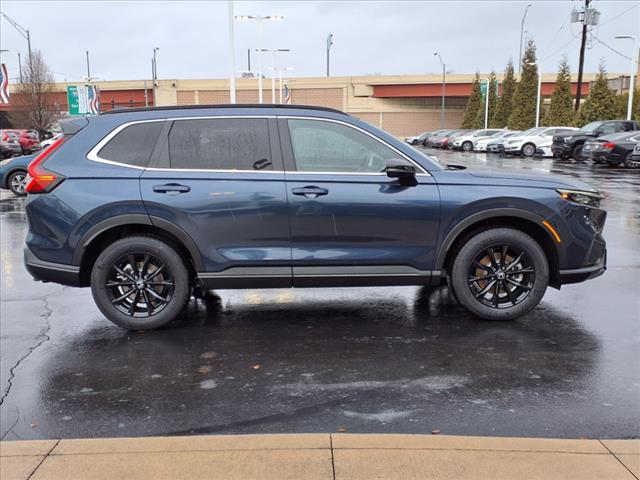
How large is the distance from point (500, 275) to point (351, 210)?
1469 millimetres

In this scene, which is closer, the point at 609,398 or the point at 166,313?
the point at 609,398

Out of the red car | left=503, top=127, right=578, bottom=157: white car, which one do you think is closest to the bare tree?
the red car

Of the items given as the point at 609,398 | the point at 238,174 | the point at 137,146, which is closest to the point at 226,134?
the point at 238,174

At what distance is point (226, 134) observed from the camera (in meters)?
5.43

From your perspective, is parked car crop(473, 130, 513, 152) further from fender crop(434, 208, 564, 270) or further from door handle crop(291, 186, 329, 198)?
door handle crop(291, 186, 329, 198)

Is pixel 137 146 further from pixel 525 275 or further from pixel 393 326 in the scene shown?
pixel 525 275

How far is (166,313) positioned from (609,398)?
3526mm

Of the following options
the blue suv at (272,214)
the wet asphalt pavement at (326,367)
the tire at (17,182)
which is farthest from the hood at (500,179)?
the tire at (17,182)

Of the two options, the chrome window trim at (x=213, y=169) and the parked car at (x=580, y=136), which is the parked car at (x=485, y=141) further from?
the chrome window trim at (x=213, y=169)

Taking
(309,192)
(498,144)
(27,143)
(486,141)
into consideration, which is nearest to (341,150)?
(309,192)

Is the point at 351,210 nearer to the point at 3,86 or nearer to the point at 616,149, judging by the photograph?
the point at 616,149

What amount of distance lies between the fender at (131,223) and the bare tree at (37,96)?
1765 inches

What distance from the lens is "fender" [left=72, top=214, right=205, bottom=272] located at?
525 centimetres

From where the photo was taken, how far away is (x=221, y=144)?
5402 millimetres
